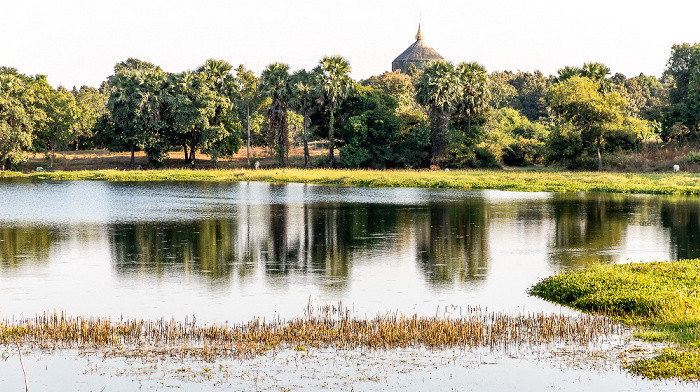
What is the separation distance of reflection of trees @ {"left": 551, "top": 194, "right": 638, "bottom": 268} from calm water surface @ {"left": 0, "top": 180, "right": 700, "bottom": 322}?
103mm

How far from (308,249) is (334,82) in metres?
56.3

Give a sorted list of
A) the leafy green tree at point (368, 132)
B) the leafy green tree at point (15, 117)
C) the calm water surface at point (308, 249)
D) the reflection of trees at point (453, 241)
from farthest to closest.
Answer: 1. the leafy green tree at point (368, 132)
2. the leafy green tree at point (15, 117)
3. the reflection of trees at point (453, 241)
4. the calm water surface at point (308, 249)

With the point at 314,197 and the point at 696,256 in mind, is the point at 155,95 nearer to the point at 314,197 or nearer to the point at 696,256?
the point at 314,197

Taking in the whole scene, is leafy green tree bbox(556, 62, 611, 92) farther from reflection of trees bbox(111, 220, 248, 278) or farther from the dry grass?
reflection of trees bbox(111, 220, 248, 278)

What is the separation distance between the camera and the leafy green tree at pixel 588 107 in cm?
7281

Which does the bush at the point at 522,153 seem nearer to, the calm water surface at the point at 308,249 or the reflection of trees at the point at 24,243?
the calm water surface at the point at 308,249

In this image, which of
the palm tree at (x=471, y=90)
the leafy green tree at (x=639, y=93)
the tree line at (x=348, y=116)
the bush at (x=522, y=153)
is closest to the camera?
the tree line at (x=348, y=116)

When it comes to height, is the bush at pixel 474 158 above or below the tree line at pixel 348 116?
below

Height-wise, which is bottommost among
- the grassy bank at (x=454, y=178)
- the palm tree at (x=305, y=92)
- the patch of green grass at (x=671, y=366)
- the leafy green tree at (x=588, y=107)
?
the patch of green grass at (x=671, y=366)

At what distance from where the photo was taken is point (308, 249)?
2948 cm

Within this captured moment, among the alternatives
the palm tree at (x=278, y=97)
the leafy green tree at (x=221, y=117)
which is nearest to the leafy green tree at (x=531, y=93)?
the palm tree at (x=278, y=97)

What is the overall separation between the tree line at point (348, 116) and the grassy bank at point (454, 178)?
716 cm

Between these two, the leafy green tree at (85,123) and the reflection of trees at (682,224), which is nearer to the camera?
the reflection of trees at (682,224)

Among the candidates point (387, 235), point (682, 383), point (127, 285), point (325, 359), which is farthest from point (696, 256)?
point (127, 285)
